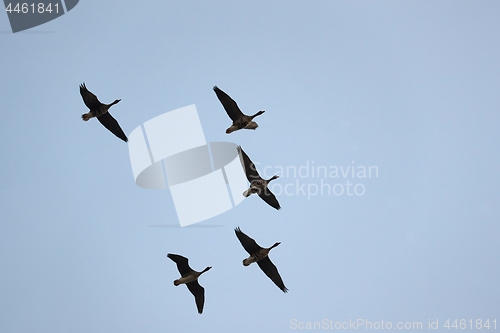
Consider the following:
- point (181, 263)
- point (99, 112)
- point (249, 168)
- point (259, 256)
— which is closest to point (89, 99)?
point (99, 112)

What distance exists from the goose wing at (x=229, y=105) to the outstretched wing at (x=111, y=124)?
268 centimetres

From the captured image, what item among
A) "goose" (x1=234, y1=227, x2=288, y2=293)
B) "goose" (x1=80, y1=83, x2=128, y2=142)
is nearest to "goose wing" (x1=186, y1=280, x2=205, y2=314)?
"goose" (x1=234, y1=227, x2=288, y2=293)

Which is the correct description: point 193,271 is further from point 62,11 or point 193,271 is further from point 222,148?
point 62,11

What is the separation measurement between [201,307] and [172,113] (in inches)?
208

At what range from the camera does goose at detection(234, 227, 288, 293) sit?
15.0m

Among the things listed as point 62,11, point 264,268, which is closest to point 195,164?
point 264,268

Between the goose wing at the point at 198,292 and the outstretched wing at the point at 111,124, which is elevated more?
the outstretched wing at the point at 111,124

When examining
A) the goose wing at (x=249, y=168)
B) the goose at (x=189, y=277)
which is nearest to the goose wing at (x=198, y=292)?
the goose at (x=189, y=277)

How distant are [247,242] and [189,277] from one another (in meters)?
1.75

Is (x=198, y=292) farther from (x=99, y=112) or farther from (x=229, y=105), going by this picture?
(x=99, y=112)

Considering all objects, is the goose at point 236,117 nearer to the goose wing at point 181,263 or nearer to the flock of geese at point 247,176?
the flock of geese at point 247,176

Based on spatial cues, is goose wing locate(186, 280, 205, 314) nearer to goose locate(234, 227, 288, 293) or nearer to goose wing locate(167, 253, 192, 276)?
goose wing locate(167, 253, 192, 276)

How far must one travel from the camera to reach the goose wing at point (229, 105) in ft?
46.1

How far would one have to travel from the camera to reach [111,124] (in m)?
15.2
